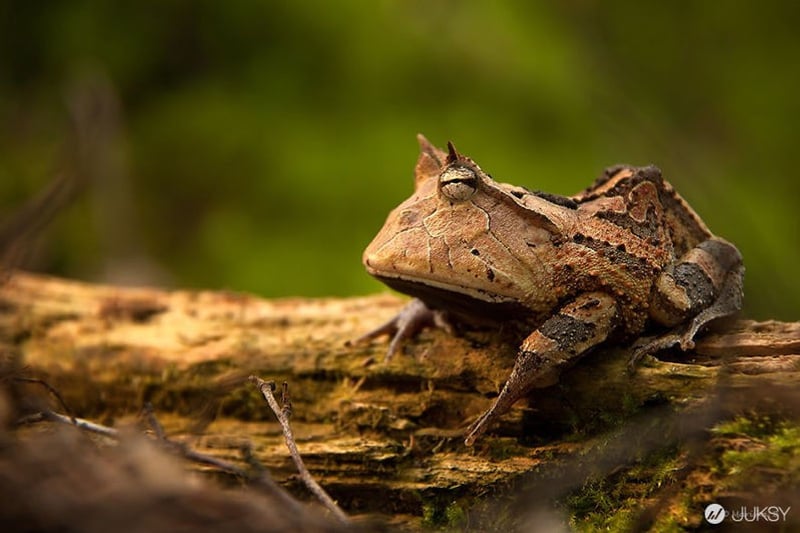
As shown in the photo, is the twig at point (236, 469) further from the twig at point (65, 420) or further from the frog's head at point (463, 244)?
the frog's head at point (463, 244)

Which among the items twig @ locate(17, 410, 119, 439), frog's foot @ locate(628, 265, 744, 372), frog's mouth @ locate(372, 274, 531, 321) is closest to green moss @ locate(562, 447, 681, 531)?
frog's foot @ locate(628, 265, 744, 372)

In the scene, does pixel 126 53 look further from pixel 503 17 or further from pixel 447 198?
pixel 447 198

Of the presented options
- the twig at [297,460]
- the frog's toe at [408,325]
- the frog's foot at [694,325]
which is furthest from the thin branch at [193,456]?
the frog's foot at [694,325]

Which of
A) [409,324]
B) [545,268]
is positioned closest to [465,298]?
[545,268]

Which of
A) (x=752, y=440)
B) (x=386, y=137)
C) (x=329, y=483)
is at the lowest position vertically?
(x=329, y=483)

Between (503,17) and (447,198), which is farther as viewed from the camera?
(503,17)

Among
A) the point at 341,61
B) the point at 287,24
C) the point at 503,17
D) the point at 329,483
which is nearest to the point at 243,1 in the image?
the point at 287,24

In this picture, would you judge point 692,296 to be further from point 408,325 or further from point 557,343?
point 408,325
